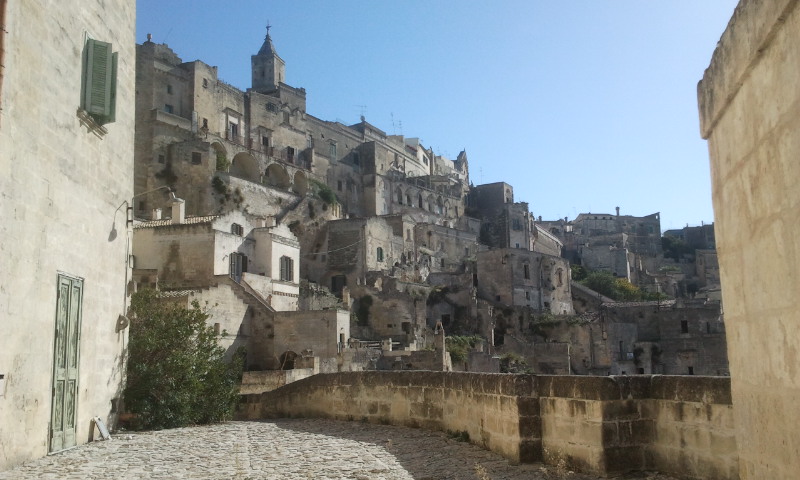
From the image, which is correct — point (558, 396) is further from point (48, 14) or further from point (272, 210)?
point (272, 210)

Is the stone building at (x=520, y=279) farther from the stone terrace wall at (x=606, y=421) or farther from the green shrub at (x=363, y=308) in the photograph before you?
the stone terrace wall at (x=606, y=421)

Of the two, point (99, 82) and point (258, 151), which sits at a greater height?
point (258, 151)

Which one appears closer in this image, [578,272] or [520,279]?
[520,279]

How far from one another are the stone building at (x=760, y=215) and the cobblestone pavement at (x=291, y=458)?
3061 mm

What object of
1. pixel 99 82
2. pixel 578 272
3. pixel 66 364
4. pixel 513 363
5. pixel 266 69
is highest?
pixel 266 69

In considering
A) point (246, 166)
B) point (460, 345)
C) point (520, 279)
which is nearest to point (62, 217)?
point (460, 345)

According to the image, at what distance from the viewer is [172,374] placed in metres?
15.5

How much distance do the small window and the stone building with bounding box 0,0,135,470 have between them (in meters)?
27.4

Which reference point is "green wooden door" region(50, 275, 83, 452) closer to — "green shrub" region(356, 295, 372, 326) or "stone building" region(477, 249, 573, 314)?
"green shrub" region(356, 295, 372, 326)

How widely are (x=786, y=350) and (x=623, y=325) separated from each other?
5262 cm

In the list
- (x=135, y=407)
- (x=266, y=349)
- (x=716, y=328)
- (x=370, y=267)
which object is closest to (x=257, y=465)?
(x=135, y=407)

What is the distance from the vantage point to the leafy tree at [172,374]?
1455cm

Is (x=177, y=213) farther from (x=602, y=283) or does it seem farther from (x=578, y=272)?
(x=578, y=272)

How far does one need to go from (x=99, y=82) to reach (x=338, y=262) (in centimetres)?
4552
